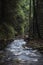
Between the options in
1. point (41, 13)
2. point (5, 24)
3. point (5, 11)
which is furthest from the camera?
point (5, 11)

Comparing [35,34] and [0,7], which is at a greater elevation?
[0,7]

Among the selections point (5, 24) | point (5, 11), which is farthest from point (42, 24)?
point (5, 11)

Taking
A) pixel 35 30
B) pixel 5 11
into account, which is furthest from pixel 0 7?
pixel 35 30

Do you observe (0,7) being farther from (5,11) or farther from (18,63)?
(18,63)

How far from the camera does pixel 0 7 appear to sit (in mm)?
16656

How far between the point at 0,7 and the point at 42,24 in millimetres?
5493

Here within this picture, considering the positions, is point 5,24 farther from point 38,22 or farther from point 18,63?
point 18,63

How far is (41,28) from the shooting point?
1234cm

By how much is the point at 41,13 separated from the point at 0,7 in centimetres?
533

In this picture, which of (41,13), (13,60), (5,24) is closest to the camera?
(13,60)

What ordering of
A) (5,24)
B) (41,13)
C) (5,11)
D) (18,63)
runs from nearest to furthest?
1. (18,63)
2. (41,13)
3. (5,24)
4. (5,11)

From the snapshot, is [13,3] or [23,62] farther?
[13,3]

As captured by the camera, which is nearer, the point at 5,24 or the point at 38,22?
the point at 38,22

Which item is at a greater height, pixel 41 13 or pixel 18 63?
pixel 41 13
